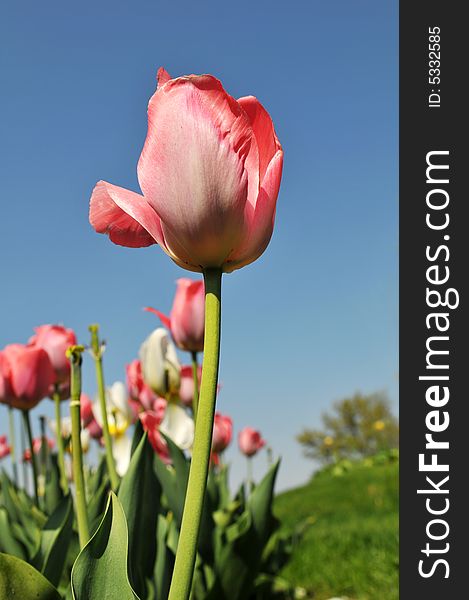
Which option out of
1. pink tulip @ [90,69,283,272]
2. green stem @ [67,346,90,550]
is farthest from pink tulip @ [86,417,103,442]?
pink tulip @ [90,69,283,272]

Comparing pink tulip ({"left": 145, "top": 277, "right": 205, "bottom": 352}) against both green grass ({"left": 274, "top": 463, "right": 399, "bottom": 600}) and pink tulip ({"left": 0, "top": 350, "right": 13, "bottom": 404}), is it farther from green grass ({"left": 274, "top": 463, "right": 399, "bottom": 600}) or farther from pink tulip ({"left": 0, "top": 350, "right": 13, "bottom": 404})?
green grass ({"left": 274, "top": 463, "right": 399, "bottom": 600})

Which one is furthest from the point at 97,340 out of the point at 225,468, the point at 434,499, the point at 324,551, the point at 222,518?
the point at 324,551

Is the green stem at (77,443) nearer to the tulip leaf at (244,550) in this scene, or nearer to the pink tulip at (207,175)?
the pink tulip at (207,175)

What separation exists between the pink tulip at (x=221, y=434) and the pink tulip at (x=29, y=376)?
956 millimetres

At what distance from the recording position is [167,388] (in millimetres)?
2145

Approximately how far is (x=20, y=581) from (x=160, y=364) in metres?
1.35

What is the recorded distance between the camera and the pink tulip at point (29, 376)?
6.72ft

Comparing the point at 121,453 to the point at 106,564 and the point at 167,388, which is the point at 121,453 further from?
the point at 106,564

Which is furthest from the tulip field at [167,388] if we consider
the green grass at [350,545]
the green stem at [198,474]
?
the green grass at [350,545]

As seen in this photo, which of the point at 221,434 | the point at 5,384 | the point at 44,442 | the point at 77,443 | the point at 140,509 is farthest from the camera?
the point at 221,434

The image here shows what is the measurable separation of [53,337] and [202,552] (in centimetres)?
77

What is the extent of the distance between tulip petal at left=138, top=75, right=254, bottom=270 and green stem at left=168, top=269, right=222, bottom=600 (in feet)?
0.28

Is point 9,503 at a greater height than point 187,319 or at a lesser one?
lesser

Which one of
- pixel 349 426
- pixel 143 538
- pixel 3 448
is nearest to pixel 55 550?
pixel 143 538
